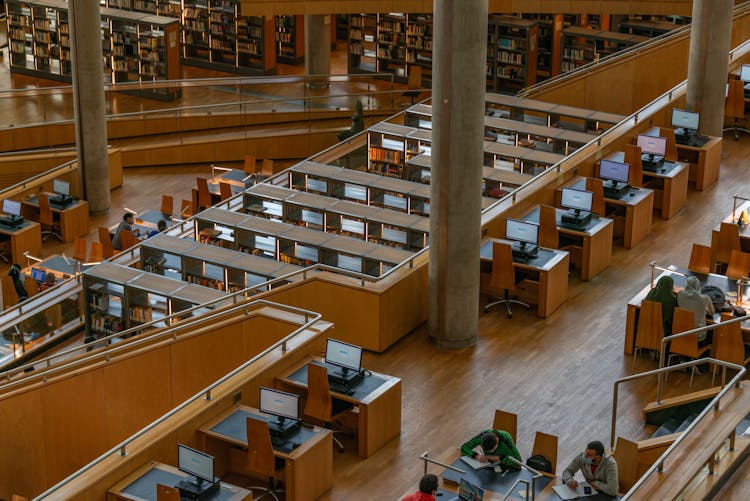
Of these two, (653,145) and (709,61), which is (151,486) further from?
(709,61)

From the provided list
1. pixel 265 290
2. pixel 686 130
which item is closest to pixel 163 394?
pixel 265 290

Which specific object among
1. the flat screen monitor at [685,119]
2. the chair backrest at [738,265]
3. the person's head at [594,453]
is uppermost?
the flat screen monitor at [685,119]

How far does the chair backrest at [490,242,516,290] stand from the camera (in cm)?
1419

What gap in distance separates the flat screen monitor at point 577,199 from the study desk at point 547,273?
0.80m

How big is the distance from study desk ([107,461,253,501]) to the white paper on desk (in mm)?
2380

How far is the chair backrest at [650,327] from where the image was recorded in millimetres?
12961

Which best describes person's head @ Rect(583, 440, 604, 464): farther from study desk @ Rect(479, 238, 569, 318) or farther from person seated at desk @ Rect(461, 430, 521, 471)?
study desk @ Rect(479, 238, 569, 318)

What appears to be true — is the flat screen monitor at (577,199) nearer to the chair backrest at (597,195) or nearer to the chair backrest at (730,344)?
the chair backrest at (597,195)

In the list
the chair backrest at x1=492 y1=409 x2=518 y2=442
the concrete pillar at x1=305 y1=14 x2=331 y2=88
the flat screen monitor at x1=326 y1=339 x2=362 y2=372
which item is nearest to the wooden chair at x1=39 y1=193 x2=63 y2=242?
the concrete pillar at x1=305 y1=14 x2=331 y2=88

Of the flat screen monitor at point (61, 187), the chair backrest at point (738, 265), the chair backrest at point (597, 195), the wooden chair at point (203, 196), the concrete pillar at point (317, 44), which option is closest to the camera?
the chair backrest at point (738, 265)

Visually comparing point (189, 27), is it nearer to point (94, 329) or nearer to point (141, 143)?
point (141, 143)

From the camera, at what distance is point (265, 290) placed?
13789 mm

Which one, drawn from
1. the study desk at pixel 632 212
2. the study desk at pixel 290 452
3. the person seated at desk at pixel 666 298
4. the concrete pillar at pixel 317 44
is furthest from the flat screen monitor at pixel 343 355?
the concrete pillar at pixel 317 44

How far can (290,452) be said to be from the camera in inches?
428
